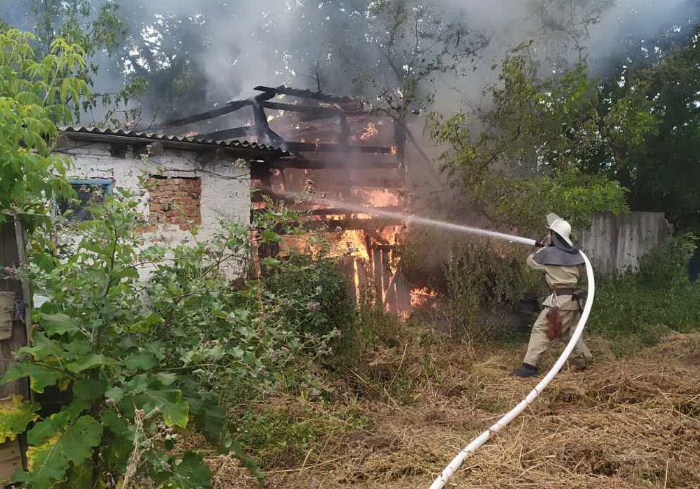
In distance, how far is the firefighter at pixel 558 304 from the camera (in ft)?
21.0

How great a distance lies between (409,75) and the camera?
1108cm

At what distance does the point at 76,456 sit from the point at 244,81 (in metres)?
16.4

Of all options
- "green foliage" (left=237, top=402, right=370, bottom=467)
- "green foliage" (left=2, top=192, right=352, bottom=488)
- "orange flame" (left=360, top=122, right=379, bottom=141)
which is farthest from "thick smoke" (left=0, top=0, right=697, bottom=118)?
"green foliage" (left=2, top=192, right=352, bottom=488)

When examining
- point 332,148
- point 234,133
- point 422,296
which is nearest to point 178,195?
point 234,133

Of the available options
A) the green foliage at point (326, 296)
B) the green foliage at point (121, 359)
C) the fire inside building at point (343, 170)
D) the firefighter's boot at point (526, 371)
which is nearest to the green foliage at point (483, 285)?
the firefighter's boot at point (526, 371)

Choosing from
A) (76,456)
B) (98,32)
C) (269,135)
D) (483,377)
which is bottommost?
(483,377)

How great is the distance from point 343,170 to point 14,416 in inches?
343

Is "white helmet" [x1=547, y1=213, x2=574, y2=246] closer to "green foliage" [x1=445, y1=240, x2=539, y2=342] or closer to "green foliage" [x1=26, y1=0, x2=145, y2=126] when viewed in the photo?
"green foliage" [x1=445, y1=240, x2=539, y2=342]

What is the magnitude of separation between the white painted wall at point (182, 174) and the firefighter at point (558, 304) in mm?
3801

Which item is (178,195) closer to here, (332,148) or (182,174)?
(182,174)

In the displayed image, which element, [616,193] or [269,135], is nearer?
[616,193]

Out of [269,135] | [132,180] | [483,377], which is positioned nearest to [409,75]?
[269,135]

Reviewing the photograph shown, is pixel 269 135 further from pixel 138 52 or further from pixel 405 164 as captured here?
pixel 138 52

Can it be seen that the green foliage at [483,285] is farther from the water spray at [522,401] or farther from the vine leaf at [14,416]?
the vine leaf at [14,416]
